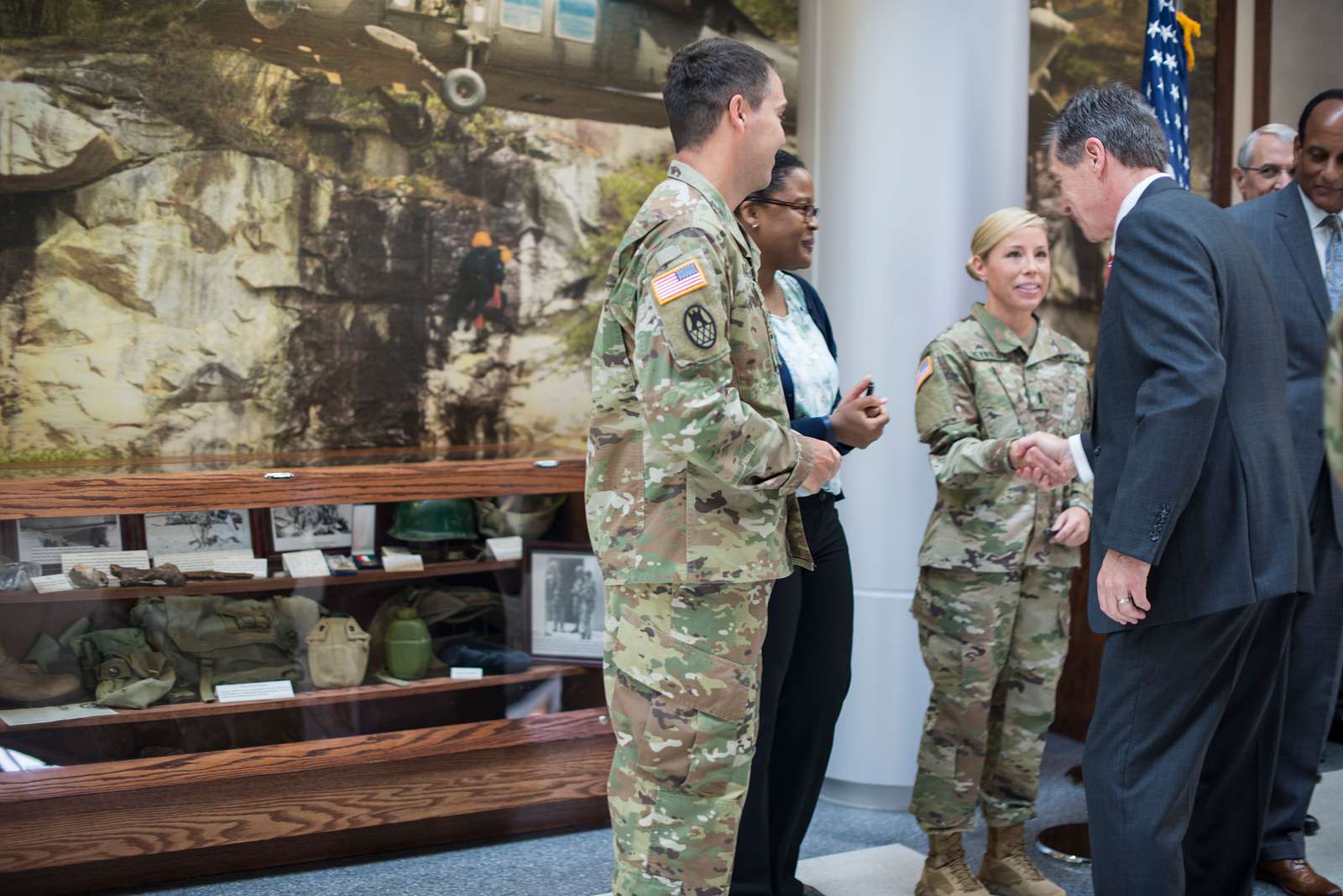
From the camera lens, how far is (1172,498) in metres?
1.97

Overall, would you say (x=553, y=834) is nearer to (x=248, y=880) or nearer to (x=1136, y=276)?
(x=248, y=880)

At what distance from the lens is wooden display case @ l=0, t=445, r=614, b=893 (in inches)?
113

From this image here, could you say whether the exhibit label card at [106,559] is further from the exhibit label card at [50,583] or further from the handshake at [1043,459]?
the handshake at [1043,459]

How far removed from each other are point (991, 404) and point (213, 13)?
8.30 ft

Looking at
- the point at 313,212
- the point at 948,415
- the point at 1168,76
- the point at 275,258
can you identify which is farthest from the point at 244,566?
the point at 1168,76

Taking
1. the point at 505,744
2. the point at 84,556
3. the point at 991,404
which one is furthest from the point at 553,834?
the point at 991,404

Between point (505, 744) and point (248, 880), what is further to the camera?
point (505, 744)

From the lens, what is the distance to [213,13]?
354cm

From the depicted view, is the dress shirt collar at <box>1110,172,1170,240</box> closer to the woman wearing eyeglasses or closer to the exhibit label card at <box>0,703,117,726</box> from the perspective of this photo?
the woman wearing eyeglasses

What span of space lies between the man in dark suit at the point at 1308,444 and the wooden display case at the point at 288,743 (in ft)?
5.93

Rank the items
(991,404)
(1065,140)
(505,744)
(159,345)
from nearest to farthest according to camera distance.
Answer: (1065,140) → (991,404) → (505,744) → (159,345)

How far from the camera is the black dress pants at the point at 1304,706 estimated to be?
9.90ft

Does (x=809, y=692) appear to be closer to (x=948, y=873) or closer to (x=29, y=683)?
(x=948, y=873)

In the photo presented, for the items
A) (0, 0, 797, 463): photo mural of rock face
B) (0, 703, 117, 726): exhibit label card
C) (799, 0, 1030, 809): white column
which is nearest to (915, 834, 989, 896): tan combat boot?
(799, 0, 1030, 809): white column
